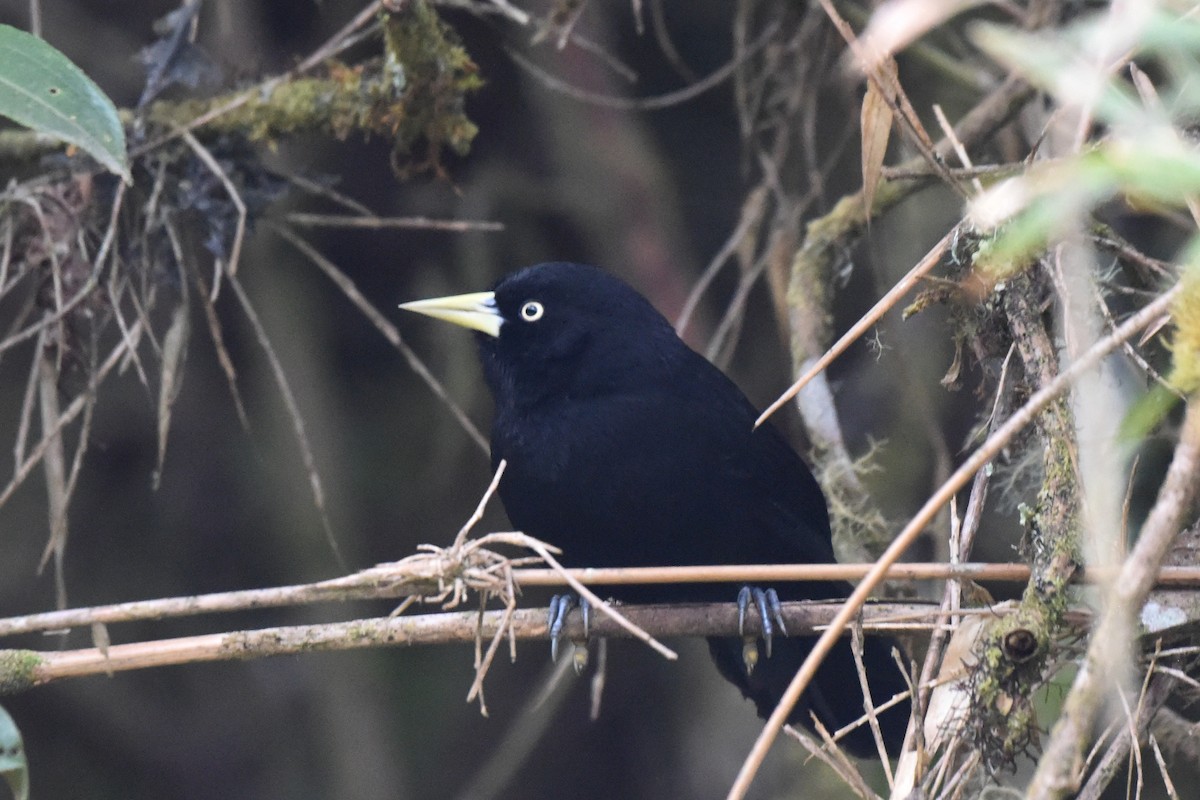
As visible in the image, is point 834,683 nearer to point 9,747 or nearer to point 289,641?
point 289,641

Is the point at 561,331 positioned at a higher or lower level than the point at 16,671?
higher

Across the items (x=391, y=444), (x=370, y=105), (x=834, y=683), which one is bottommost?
(x=834, y=683)

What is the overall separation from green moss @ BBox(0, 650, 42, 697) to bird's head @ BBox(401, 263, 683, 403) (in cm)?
121

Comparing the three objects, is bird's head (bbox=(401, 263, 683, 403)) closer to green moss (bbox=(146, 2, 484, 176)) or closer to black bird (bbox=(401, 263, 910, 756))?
black bird (bbox=(401, 263, 910, 756))

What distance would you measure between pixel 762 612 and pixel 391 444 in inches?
93.4

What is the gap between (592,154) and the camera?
4.01 metres

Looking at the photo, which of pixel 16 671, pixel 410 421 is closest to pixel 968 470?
pixel 16 671

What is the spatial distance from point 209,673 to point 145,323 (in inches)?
97.6

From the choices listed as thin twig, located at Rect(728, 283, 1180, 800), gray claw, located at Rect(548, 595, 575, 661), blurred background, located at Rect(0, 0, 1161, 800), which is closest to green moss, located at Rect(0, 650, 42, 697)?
gray claw, located at Rect(548, 595, 575, 661)

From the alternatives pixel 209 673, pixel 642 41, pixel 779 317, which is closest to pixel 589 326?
pixel 779 317

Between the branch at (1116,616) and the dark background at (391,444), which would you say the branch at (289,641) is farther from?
the dark background at (391,444)

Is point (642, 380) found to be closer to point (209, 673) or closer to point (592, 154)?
point (592, 154)

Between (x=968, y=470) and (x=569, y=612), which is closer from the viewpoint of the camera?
(x=968, y=470)

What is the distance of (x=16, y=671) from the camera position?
184 centimetres
